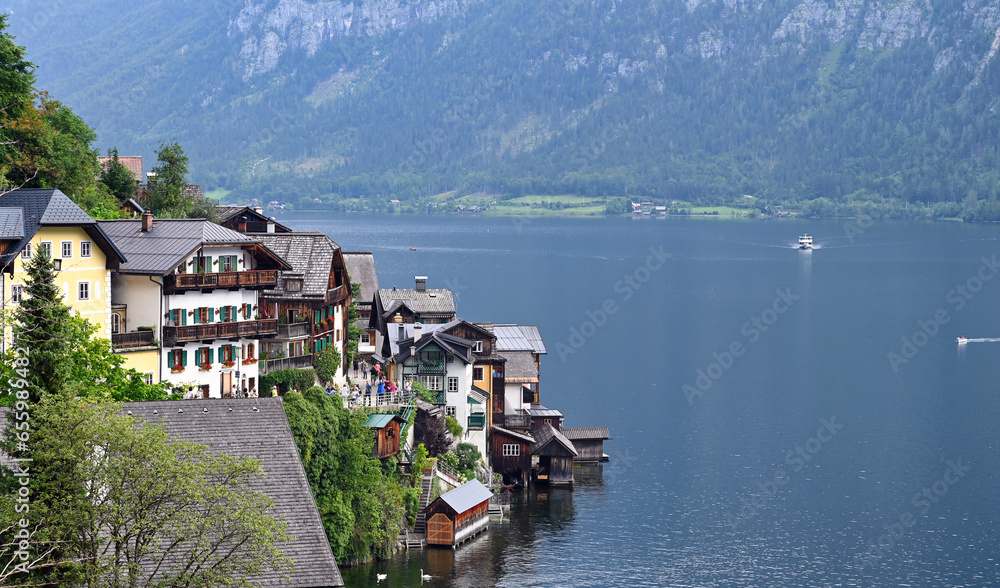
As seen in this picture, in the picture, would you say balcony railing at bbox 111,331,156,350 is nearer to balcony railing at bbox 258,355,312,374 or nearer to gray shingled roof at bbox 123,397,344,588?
balcony railing at bbox 258,355,312,374

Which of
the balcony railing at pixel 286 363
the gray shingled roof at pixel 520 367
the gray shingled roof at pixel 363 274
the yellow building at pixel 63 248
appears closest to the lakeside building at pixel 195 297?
the balcony railing at pixel 286 363

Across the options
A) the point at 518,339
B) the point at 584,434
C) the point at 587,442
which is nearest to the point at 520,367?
the point at 518,339

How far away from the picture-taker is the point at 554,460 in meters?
93.1

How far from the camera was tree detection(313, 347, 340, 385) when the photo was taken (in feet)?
247

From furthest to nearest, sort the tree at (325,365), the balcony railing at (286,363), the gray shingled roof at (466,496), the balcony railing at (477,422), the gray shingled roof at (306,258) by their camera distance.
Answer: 1. the balcony railing at (477,422)
2. the gray shingled roof at (306,258)
3. the tree at (325,365)
4. the gray shingled roof at (466,496)
5. the balcony railing at (286,363)

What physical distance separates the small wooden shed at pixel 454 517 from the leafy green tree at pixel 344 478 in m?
2.56

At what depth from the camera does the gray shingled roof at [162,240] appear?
64.2 m

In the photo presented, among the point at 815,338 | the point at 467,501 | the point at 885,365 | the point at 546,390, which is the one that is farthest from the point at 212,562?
the point at 815,338

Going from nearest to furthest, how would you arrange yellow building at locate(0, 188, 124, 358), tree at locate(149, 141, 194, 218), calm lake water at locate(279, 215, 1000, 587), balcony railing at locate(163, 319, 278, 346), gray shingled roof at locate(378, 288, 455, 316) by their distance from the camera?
yellow building at locate(0, 188, 124, 358) → balcony railing at locate(163, 319, 278, 346) → calm lake water at locate(279, 215, 1000, 587) → tree at locate(149, 141, 194, 218) → gray shingled roof at locate(378, 288, 455, 316)

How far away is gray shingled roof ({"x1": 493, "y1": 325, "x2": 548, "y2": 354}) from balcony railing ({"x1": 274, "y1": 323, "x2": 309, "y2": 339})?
31.5 metres

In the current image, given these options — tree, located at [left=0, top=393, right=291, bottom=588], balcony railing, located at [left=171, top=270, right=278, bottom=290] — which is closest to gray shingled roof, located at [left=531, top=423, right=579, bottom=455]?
balcony railing, located at [left=171, top=270, right=278, bottom=290]

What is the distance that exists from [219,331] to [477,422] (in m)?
27.3

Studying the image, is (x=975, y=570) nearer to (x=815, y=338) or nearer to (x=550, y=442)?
(x=550, y=442)

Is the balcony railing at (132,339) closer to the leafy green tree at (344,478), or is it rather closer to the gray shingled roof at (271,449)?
the leafy green tree at (344,478)
